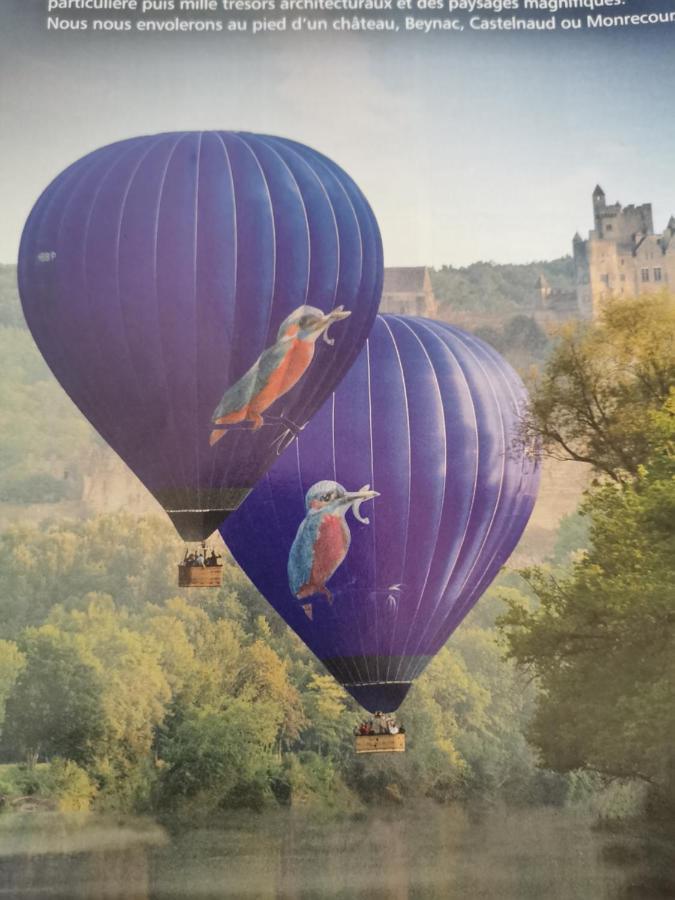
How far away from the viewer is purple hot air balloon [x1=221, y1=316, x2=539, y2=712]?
17.6m

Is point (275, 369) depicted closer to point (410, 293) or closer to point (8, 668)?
point (8, 668)

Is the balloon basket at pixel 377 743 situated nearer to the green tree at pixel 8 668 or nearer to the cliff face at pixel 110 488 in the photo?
the green tree at pixel 8 668

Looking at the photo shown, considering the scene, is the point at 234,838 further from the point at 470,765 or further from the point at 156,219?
the point at 156,219

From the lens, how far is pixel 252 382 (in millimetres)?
16062

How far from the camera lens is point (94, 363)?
1575 centimetres

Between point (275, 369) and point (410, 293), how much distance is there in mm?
16060

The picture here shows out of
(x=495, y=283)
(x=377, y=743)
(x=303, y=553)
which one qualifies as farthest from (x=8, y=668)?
(x=377, y=743)

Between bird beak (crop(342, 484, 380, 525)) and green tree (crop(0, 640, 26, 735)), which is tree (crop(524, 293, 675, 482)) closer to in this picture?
bird beak (crop(342, 484, 380, 525))

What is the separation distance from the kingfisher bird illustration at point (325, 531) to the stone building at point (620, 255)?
34.3 feet

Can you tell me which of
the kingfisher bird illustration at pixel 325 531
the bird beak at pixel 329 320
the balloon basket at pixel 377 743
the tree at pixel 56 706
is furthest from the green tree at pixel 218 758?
the bird beak at pixel 329 320

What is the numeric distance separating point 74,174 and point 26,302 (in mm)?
1420

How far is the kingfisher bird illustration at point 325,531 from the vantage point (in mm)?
17625

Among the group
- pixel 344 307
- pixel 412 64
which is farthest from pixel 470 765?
pixel 344 307

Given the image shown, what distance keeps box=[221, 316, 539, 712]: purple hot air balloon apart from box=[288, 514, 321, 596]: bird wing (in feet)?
0.04
